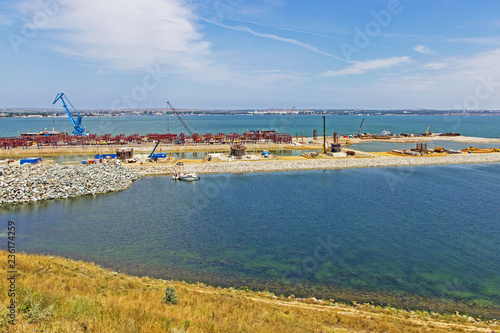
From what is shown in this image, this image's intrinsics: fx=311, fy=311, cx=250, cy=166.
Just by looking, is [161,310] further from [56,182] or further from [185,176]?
[185,176]

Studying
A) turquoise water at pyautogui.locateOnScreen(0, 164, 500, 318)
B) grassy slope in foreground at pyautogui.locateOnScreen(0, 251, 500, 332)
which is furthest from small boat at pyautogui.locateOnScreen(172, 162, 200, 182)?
grassy slope in foreground at pyautogui.locateOnScreen(0, 251, 500, 332)

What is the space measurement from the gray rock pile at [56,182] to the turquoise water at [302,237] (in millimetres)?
1884

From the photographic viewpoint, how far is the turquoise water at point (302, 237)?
56.3ft

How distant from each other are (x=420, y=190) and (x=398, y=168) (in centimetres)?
1566

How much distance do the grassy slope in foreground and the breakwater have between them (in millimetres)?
33898

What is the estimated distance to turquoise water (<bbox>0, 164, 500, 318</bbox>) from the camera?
1716 cm

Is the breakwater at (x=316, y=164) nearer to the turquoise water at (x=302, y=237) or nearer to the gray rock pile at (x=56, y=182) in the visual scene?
the gray rock pile at (x=56, y=182)

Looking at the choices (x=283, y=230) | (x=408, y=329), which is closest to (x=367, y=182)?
(x=283, y=230)

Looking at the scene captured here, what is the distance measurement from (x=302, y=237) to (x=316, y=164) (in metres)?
31.9

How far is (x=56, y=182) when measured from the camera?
36.2 metres

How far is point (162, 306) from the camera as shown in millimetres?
11305

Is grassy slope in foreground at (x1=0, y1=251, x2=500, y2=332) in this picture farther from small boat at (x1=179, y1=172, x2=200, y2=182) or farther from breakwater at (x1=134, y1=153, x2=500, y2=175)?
breakwater at (x1=134, y1=153, x2=500, y2=175)

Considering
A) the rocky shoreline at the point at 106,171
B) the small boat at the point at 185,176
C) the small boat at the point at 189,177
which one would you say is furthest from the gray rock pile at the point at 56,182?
the small boat at the point at 189,177

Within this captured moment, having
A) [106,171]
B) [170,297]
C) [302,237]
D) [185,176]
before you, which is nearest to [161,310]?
[170,297]
